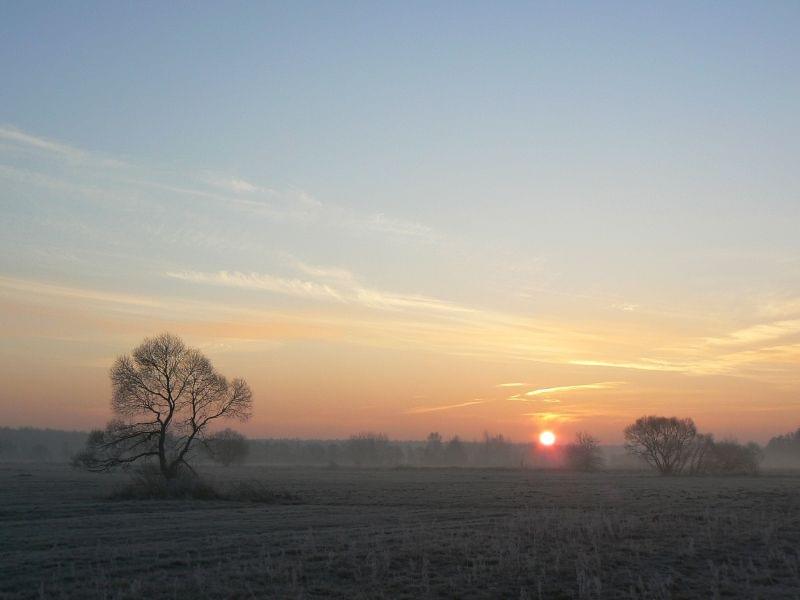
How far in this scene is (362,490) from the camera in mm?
53188

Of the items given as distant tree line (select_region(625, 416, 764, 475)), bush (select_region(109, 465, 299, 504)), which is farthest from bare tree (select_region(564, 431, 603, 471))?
bush (select_region(109, 465, 299, 504))

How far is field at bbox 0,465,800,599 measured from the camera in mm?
16047

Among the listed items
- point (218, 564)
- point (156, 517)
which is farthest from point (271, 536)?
point (156, 517)

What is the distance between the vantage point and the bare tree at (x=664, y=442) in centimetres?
10375

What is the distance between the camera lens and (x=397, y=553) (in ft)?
65.8

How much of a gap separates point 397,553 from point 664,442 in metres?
96.2

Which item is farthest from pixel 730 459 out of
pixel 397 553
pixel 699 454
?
pixel 397 553

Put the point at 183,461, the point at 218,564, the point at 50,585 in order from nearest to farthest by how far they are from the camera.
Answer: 1. the point at 50,585
2. the point at 218,564
3. the point at 183,461

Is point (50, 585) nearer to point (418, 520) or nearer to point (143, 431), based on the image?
point (418, 520)

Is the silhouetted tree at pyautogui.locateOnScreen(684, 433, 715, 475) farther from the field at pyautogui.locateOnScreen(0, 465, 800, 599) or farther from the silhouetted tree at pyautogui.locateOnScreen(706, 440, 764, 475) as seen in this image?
the field at pyautogui.locateOnScreen(0, 465, 800, 599)

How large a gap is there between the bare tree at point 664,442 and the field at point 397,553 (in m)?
73.0

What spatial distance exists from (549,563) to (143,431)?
42.3m

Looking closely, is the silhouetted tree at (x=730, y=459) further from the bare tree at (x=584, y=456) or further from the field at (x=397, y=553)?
the field at (x=397, y=553)

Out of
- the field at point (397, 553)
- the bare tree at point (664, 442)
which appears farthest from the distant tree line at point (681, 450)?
the field at point (397, 553)
